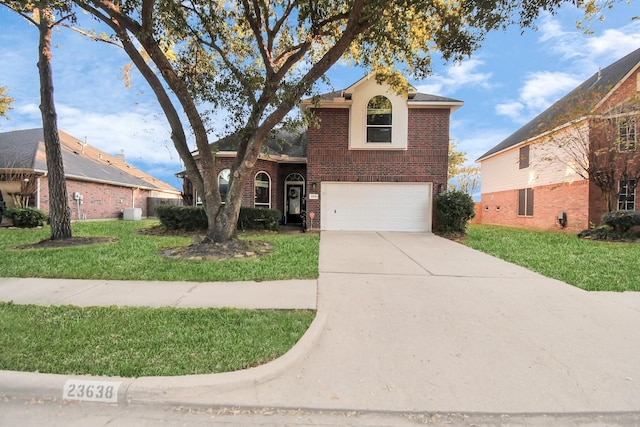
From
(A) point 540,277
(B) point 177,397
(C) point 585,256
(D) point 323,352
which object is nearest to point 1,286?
(B) point 177,397

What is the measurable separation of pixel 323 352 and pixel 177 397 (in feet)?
4.38

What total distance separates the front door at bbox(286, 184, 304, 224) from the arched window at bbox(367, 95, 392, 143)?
15.4ft

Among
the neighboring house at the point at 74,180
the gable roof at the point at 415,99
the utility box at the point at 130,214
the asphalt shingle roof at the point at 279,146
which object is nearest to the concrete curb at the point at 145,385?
the gable roof at the point at 415,99

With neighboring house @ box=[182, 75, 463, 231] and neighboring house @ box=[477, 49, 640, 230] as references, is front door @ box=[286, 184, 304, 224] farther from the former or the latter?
neighboring house @ box=[477, 49, 640, 230]

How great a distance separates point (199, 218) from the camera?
12.3 m

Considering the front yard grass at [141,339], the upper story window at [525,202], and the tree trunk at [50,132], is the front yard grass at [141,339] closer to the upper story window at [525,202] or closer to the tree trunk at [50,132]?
the tree trunk at [50,132]

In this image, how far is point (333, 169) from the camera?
13.2 meters

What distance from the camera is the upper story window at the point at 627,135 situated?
39.5ft

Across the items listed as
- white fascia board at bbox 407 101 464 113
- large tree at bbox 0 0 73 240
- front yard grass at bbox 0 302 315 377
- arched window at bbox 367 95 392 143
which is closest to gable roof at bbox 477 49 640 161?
white fascia board at bbox 407 101 464 113

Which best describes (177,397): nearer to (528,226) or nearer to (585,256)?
(585,256)

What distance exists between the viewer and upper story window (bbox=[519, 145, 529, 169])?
1778 centimetres

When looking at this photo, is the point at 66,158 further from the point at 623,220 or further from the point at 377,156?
the point at 623,220

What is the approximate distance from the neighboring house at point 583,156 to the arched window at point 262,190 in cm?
1199

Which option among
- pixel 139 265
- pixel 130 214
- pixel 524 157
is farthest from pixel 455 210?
pixel 130 214
